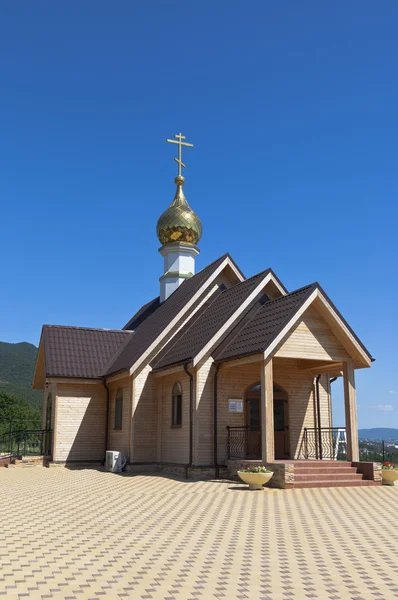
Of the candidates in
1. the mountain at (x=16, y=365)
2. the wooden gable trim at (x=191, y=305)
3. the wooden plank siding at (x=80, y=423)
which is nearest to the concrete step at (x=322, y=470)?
the wooden gable trim at (x=191, y=305)

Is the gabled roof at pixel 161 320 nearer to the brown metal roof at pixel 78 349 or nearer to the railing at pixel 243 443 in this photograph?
the brown metal roof at pixel 78 349

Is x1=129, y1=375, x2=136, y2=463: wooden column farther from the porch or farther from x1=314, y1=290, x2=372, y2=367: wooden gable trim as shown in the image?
x1=314, y1=290, x2=372, y2=367: wooden gable trim

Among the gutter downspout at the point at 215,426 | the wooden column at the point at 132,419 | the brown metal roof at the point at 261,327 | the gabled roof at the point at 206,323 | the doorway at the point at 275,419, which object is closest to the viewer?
the brown metal roof at the point at 261,327

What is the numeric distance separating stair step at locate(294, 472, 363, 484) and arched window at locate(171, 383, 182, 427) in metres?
4.62

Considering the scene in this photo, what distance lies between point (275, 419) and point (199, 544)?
10246 mm

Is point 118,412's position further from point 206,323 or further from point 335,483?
point 335,483

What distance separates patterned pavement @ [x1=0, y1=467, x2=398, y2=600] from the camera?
5637mm

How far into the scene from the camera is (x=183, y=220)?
2514 centimetres

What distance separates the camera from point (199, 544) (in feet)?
24.7

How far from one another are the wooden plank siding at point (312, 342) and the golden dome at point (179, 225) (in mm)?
10954

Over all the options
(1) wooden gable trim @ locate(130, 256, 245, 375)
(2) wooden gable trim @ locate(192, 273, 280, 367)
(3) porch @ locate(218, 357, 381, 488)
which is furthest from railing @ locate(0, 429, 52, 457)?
(2) wooden gable trim @ locate(192, 273, 280, 367)

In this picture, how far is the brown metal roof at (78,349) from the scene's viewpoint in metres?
20.8

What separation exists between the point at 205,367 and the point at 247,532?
8089 millimetres

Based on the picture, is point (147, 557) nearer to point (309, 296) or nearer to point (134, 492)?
point (134, 492)
